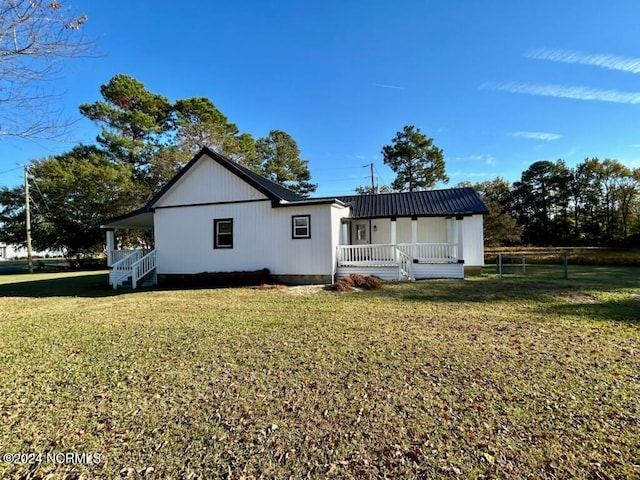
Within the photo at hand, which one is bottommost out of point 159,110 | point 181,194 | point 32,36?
point 181,194

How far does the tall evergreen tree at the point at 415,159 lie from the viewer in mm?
31250

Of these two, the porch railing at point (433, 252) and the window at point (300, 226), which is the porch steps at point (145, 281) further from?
the porch railing at point (433, 252)

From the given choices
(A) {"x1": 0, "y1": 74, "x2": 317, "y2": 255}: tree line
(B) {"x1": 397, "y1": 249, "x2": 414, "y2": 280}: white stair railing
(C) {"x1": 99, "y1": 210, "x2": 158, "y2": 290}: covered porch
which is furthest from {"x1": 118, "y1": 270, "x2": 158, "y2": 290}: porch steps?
(A) {"x1": 0, "y1": 74, "x2": 317, "y2": 255}: tree line

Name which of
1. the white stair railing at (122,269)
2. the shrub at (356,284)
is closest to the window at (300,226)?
the shrub at (356,284)

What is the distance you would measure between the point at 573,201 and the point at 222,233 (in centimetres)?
4534

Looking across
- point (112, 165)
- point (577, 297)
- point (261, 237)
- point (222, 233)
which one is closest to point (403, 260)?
point (577, 297)

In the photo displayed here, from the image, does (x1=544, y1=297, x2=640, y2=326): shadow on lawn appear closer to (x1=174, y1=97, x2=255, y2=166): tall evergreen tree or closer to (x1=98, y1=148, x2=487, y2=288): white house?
(x1=98, y1=148, x2=487, y2=288): white house

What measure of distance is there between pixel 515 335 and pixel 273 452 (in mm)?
4685

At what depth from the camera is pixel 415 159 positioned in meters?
31.7

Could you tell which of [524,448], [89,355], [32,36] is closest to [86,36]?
[32,36]

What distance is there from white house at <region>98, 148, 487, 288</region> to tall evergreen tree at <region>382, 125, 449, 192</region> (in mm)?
18270

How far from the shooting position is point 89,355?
4535 mm

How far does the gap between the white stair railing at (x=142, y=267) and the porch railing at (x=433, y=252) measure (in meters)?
10.8

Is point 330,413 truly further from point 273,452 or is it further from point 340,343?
point 340,343
